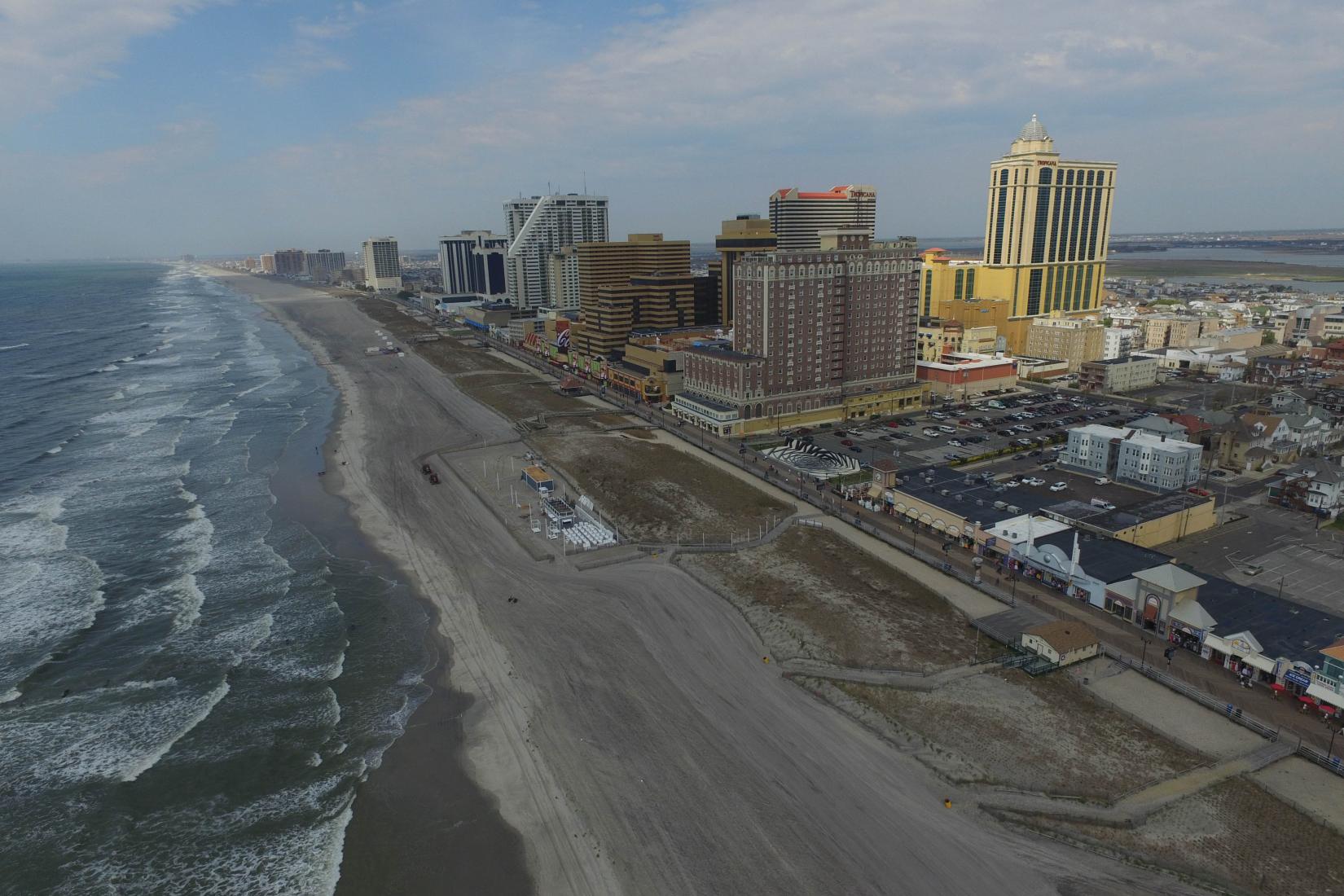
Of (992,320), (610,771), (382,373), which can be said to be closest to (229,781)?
(610,771)

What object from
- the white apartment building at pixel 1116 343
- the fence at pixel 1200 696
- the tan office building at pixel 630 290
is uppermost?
the tan office building at pixel 630 290

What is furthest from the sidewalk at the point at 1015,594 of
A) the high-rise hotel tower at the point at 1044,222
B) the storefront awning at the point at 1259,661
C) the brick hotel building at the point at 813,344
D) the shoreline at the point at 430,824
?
the high-rise hotel tower at the point at 1044,222

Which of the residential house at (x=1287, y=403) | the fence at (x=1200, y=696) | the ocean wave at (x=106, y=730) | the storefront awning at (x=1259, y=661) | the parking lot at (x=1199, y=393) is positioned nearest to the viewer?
the fence at (x=1200, y=696)

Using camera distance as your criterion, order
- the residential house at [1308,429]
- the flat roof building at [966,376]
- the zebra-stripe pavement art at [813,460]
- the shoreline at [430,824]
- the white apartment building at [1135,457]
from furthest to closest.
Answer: the flat roof building at [966,376] → the residential house at [1308,429] → the zebra-stripe pavement art at [813,460] → the white apartment building at [1135,457] → the shoreline at [430,824]

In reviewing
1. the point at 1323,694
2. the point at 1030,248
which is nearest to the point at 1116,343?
the point at 1030,248

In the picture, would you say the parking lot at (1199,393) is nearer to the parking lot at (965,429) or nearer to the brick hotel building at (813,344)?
the parking lot at (965,429)

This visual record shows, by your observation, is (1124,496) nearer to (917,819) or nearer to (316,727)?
(917,819)
